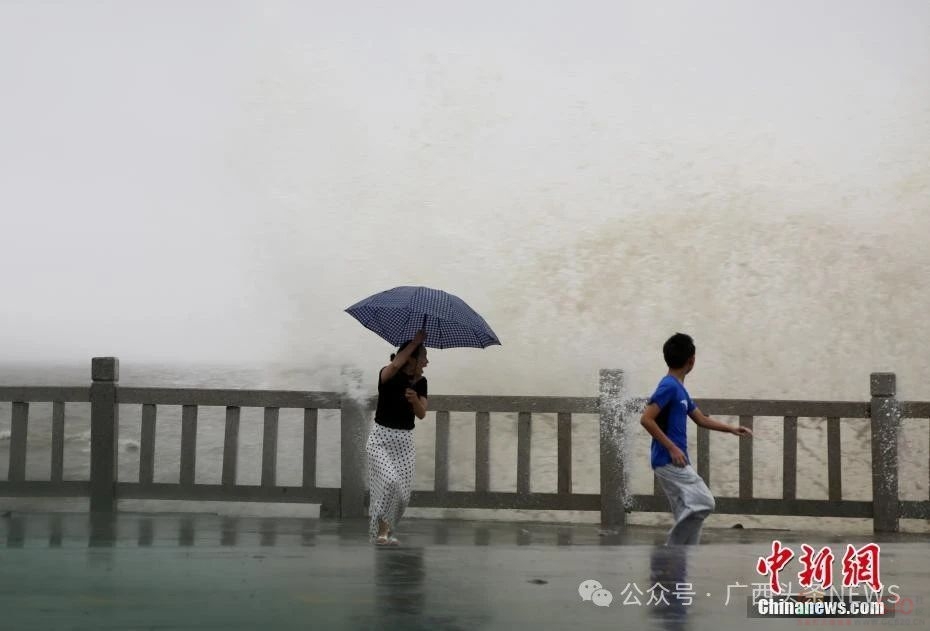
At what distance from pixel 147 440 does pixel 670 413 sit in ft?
14.7

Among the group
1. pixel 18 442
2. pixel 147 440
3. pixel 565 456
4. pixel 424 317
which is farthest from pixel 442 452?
pixel 18 442

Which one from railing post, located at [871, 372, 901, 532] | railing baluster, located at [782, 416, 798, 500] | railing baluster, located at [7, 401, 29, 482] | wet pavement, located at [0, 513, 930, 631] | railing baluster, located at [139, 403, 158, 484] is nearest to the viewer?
wet pavement, located at [0, 513, 930, 631]

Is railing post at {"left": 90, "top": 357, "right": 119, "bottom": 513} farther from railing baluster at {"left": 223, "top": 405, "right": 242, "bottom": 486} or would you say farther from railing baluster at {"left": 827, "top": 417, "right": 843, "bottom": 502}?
railing baluster at {"left": 827, "top": 417, "right": 843, "bottom": 502}

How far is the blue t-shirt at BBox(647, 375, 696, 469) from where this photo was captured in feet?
17.5

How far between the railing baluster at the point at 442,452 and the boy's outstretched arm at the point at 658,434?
9.45 ft

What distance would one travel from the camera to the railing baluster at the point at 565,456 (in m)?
8.11

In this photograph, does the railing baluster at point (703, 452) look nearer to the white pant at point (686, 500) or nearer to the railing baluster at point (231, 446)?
the white pant at point (686, 500)

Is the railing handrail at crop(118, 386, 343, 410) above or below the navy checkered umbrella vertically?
below

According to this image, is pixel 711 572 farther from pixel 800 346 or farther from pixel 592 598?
pixel 800 346

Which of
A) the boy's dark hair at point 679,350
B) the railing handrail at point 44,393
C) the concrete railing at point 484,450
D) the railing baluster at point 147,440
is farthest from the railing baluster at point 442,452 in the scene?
the boy's dark hair at point 679,350

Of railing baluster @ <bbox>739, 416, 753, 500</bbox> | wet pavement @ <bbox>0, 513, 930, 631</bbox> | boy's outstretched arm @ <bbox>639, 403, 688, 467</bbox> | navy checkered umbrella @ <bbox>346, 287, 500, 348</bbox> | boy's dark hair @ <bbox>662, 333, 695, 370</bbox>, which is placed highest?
navy checkered umbrella @ <bbox>346, 287, 500, 348</bbox>

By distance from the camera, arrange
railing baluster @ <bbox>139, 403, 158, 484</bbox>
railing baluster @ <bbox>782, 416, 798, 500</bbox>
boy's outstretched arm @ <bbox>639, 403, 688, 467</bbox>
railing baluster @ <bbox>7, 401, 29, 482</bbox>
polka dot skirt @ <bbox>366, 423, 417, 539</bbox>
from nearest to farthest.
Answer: boy's outstretched arm @ <bbox>639, 403, 688, 467</bbox> → polka dot skirt @ <bbox>366, 423, 417, 539</bbox> → railing baluster @ <bbox>782, 416, 798, 500</bbox> → railing baluster @ <bbox>139, 403, 158, 484</bbox> → railing baluster @ <bbox>7, 401, 29, 482</bbox>

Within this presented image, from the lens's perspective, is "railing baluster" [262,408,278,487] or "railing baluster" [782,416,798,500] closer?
"railing baluster" [782,416,798,500]

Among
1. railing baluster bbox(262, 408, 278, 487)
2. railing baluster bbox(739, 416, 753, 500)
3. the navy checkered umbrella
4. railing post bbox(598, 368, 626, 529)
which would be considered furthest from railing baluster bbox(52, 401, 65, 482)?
railing baluster bbox(739, 416, 753, 500)
